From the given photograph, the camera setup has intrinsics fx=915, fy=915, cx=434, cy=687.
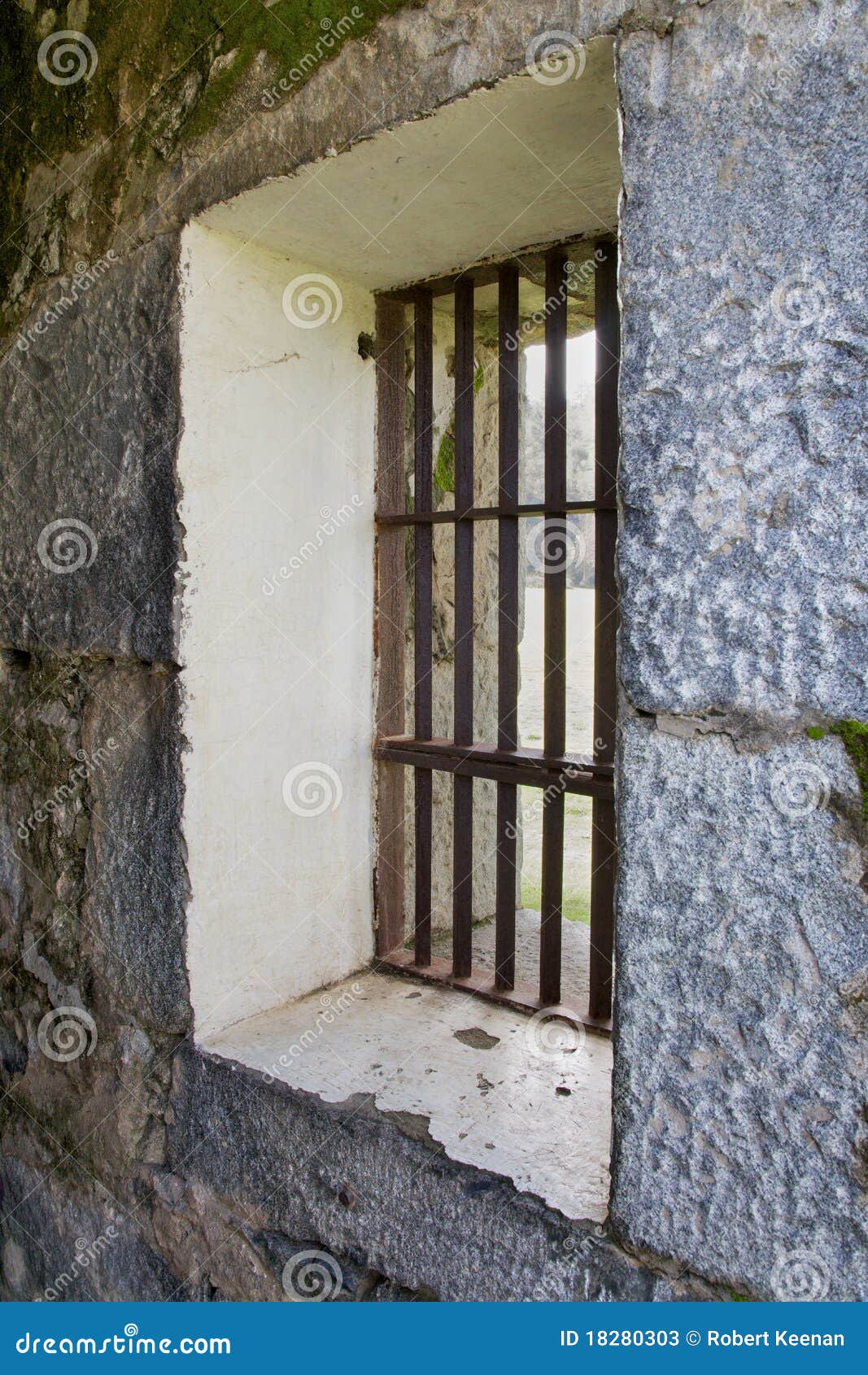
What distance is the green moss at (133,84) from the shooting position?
5.14 ft

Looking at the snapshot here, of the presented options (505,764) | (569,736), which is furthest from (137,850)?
(569,736)

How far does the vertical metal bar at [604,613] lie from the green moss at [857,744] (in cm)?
73

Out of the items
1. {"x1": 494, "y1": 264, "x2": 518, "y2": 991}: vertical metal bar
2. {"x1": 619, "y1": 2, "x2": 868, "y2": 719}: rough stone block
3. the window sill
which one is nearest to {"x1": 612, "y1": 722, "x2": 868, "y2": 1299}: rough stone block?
{"x1": 619, "y1": 2, "x2": 868, "y2": 719}: rough stone block

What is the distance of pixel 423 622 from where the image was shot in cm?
214

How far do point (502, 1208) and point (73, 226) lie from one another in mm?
2099

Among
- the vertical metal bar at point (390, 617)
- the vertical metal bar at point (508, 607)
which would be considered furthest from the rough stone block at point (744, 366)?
the vertical metal bar at point (390, 617)

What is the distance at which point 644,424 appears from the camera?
1.12 metres

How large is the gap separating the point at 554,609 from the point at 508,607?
9cm

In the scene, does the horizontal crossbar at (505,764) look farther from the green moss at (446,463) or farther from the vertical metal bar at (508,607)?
the green moss at (446,463)

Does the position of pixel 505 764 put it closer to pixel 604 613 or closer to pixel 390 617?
pixel 604 613

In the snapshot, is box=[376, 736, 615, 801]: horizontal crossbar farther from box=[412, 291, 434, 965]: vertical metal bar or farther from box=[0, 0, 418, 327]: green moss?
box=[0, 0, 418, 327]: green moss

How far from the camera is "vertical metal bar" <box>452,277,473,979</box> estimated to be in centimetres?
195

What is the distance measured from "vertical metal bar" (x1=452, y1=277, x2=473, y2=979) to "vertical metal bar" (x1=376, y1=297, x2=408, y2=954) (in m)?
0.22

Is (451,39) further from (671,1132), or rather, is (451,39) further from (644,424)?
(671,1132)
